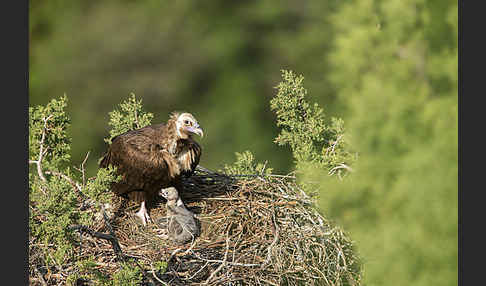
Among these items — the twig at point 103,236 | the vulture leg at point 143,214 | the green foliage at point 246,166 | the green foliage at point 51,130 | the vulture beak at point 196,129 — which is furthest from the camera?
the green foliage at point 246,166

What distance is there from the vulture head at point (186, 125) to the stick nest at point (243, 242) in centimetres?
44

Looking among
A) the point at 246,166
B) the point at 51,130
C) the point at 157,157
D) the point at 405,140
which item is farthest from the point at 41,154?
the point at 405,140

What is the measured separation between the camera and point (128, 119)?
359 cm

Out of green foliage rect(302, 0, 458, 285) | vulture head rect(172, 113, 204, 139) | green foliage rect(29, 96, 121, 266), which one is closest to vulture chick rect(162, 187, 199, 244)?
vulture head rect(172, 113, 204, 139)

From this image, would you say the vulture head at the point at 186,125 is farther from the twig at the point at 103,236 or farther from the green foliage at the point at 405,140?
the green foliage at the point at 405,140

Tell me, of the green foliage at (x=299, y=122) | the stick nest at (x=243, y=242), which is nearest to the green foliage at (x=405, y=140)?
the stick nest at (x=243, y=242)

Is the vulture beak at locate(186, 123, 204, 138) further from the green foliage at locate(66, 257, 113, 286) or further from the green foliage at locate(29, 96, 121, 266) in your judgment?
the green foliage at locate(66, 257, 113, 286)

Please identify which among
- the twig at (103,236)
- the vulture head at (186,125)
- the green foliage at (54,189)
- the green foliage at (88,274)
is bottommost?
the green foliage at (88,274)

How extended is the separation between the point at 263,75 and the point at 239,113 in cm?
26

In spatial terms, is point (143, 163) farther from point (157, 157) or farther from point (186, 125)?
point (186, 125)

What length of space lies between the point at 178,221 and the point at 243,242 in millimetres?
356

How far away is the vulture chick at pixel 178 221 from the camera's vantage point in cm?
299

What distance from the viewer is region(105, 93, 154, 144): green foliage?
11.8 feet

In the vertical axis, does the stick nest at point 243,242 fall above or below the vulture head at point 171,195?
below
